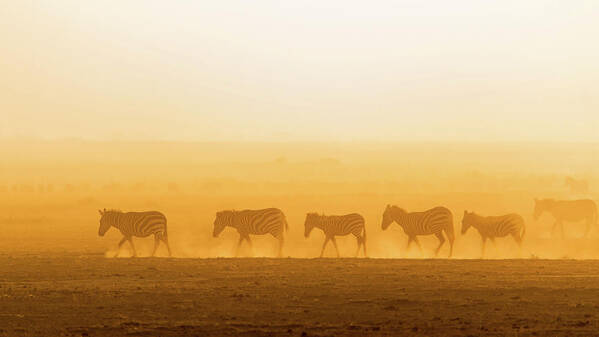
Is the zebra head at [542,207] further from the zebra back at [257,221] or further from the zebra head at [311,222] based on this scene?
the zebra back at [257,221]

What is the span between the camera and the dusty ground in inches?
813

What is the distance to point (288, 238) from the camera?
50531 mm

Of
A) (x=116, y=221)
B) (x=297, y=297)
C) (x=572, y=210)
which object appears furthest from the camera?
(x=572, y=210)

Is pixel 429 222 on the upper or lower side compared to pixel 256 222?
upper

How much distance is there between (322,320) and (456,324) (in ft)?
8.61

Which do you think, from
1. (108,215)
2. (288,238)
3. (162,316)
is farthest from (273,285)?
(288,238)

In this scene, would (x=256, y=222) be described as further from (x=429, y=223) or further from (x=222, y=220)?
(x=429, y=223)

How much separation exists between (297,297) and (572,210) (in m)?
27.2

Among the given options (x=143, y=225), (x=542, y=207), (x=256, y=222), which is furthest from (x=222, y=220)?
(x=542, y=207)

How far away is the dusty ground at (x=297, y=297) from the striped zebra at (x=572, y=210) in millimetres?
15108

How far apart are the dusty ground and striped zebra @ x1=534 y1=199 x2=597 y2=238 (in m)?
15.1

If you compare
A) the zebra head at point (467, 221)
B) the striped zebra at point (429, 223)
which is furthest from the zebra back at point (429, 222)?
the zebra head at point (467, 221)

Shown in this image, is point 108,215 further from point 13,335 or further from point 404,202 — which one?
point 404,202

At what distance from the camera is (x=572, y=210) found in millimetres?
48688
